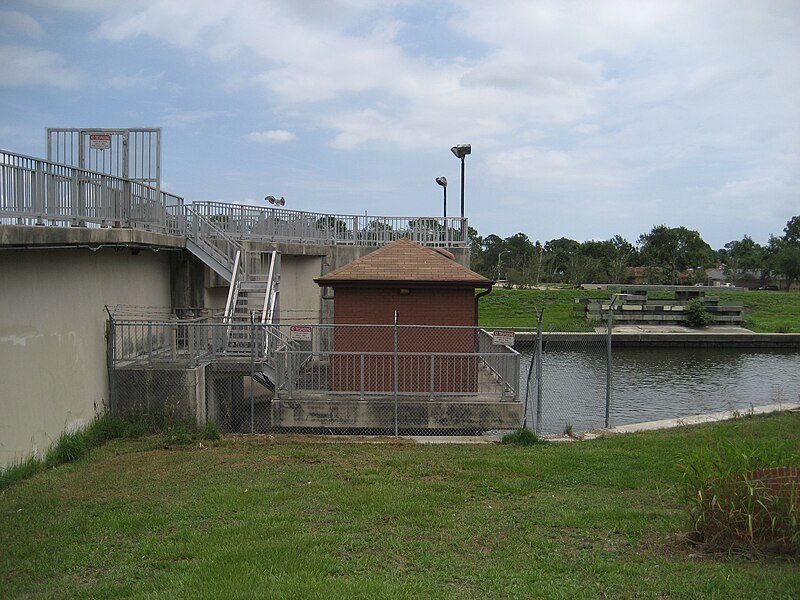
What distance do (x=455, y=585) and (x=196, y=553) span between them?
2425 mm

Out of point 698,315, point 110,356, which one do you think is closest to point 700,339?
point 698,315

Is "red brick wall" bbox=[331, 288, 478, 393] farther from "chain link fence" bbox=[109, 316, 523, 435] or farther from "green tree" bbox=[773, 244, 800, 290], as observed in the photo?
"green tree" bbox=[773, 244, 800, 290]

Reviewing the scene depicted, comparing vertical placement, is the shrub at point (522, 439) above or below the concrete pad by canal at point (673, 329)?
below

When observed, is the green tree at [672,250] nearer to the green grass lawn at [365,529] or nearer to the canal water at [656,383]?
the canal water at [656,383]

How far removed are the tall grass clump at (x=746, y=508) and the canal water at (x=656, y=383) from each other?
768 cm

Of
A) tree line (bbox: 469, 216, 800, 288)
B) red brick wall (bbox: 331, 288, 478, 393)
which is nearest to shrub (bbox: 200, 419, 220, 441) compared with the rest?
red brick wall (bbox: 331, 288, 478, 393)

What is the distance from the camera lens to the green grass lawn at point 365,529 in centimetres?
572

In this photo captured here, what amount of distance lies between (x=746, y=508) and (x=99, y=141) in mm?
14236

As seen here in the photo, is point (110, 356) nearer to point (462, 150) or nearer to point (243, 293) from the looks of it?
point (243, 293)

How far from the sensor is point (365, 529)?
7262 millimetres

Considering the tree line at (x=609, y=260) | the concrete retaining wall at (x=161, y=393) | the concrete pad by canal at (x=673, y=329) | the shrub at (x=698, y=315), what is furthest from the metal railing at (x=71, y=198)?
the tree line at (x=609, y=260)

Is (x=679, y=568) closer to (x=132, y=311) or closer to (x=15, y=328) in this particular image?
(x=15, y=328)

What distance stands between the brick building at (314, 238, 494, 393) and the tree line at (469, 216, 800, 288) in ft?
174

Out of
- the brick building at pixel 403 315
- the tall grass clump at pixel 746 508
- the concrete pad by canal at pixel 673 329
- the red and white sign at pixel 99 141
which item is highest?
the red and white sign at pixel 99 141
